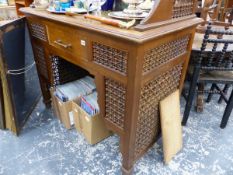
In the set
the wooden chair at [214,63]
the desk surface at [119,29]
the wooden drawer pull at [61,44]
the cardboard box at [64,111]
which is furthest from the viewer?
the cardboard box at [64,111]

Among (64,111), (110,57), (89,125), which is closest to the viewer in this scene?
(110,57)

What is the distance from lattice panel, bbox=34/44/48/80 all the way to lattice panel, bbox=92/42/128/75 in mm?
662

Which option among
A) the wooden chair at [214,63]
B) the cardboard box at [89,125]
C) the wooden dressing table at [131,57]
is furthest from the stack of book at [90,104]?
the wooden chair at [214,63]

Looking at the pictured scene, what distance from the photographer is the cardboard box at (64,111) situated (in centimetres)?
155

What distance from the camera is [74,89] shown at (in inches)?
65.7

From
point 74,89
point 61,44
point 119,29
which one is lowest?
point 74,89

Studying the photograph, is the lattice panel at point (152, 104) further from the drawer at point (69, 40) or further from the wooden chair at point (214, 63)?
the drawer at point (69, 40)

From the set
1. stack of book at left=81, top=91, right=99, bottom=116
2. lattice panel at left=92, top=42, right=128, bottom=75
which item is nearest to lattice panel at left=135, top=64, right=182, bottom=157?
lattice panel at left=92, top=42, right=128, bottom=75

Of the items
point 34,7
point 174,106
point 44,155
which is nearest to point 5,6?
point 34,7

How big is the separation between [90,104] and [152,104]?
1.56ft

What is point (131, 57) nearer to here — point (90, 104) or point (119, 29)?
point (119, 29)

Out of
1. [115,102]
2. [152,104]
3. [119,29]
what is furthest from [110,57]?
[152,104]

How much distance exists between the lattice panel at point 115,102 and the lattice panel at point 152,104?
0.31ft

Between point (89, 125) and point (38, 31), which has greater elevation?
point (38, 31)
